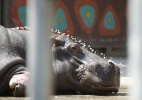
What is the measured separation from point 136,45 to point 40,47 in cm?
14

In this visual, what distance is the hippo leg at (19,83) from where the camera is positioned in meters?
3.45

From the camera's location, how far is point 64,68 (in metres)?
3.98

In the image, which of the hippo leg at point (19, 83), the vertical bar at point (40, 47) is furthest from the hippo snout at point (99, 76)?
the vertical bar at point (40, 47)

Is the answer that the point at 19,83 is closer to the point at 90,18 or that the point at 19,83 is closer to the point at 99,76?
the point at 99,76

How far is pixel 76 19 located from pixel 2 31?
647 cm

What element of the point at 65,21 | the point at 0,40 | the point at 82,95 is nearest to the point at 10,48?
the point at 0,40

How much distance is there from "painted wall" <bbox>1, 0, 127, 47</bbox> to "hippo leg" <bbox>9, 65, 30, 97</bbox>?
6.46 m

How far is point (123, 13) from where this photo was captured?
34.0 ft

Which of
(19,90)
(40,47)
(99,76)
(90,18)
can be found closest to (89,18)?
(90,18)

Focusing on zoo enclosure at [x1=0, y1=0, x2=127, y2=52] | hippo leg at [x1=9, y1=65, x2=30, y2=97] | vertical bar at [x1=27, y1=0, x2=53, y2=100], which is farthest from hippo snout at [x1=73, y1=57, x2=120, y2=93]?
zoo enclosure at [x1=0, y1=0, x2=127, y2=52]

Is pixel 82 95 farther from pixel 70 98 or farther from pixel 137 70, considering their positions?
pixel 137 70

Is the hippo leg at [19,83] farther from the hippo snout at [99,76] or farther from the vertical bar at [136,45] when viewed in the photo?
the vertical bar at [136,45]

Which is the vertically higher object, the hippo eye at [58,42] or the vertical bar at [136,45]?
the hippo eye at [58,42]

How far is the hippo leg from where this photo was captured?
345 cm
